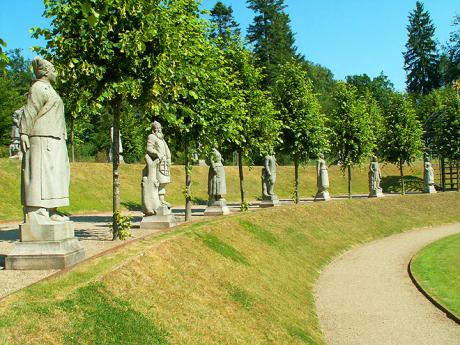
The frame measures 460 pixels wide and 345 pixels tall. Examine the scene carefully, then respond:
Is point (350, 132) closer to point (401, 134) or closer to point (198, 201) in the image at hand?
point (401, 134)

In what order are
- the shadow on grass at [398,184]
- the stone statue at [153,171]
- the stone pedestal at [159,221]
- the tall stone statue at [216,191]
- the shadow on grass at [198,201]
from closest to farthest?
1. the stone statue at [153,171]
2. the stone pedestal at [159,221]
3. the tall stone statue at [216,191]
4. the shadow on grass at [198,201]
5. the shadow on grass at [398,184]

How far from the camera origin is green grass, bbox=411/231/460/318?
53.6ft

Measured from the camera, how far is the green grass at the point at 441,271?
16348 mm

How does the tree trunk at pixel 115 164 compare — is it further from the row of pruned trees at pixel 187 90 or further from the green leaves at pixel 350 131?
the green leaves at pixel 350 131

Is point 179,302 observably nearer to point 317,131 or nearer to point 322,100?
point 317,131

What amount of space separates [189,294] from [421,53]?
3626 inches

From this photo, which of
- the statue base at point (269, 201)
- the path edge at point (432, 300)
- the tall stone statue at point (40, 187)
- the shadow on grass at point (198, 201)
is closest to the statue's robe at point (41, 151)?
the tall stone statue at point (40, 187)

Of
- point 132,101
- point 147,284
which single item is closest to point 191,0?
point 132,101

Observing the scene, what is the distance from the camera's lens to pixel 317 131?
31.6 meters

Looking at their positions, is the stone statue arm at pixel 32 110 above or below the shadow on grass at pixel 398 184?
above

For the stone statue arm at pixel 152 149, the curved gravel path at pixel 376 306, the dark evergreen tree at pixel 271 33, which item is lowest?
the curved gravel path at pixel 376 306

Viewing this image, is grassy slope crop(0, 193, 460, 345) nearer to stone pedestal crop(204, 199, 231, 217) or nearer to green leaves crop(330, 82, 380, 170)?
stone pedestal crop(204, 199, 231, 217)

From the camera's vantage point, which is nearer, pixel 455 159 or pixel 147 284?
pixel 147 284

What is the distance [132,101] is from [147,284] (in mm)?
6920
